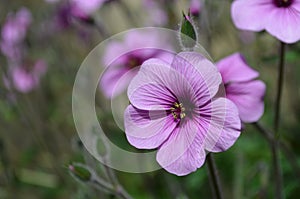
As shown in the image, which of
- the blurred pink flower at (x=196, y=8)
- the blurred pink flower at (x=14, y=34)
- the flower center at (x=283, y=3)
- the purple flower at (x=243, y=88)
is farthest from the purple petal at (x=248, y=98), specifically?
the blurred pink flower at (x=14, y=34)

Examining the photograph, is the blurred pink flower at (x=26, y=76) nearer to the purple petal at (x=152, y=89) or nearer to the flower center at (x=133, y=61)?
the flower center at (x=133, y=61)

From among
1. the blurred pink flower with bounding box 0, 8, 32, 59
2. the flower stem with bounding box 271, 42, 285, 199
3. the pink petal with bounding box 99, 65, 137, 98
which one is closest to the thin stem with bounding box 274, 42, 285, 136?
the flower stem with bounding box 271, 42, 285, 199

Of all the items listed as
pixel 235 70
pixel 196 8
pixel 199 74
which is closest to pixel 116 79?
pixel 196 8

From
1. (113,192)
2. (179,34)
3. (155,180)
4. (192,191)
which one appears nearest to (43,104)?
(155,180)

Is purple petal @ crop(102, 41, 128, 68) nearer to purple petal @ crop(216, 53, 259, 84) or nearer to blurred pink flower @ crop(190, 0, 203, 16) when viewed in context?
blurred pink flower @ crop(190, 0, 203, 16)

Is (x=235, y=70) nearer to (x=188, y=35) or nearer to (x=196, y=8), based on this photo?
(x=188, y=35)

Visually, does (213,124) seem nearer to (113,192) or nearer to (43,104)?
(113,192)
